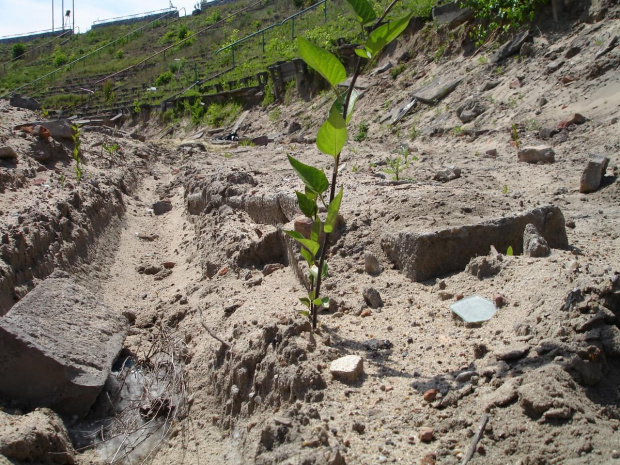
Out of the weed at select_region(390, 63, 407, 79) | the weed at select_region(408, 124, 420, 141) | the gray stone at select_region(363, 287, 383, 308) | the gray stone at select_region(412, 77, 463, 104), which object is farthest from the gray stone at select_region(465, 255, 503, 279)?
the weed at select_region(390, 63, 407, 79)

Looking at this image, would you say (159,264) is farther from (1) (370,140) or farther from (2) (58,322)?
(1) (370,140)

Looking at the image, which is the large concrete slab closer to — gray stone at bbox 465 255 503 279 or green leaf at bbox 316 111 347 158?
gray stone at bbox 465 255 503 279

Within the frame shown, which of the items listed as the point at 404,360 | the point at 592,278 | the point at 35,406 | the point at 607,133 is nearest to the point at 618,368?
the point at 592,278

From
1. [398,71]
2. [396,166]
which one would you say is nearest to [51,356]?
[396,166]

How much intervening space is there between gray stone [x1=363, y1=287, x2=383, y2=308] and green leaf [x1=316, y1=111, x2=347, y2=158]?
2.67ft

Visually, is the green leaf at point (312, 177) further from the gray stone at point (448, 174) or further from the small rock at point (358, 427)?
the gray stone at point (448, 174)

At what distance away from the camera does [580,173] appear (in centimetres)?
486

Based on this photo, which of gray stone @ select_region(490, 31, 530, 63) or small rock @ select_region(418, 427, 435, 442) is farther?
gray stone @ select_region(490, 31, 530, 63)

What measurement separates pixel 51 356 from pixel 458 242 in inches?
77.2

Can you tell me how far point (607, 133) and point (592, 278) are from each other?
3987mm

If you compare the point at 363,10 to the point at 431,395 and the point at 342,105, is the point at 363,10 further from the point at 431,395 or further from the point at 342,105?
the point at 431,395

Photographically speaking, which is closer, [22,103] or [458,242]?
[458,242]

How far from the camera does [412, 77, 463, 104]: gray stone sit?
8695 mm

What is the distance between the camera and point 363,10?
209 cm
